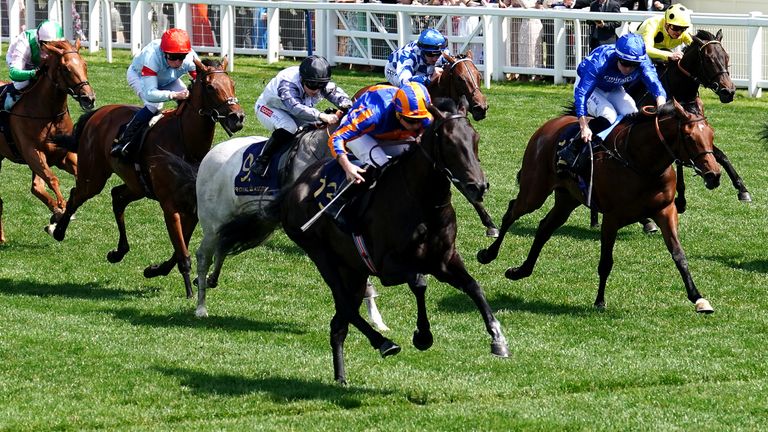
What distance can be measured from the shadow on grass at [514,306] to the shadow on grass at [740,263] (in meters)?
2.12

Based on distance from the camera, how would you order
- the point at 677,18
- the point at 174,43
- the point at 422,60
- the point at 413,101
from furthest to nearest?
the point at 677,18, the point at 422,60, the point at 174,43, the point at 413,101

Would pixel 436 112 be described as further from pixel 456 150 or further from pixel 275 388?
pixel 275 388

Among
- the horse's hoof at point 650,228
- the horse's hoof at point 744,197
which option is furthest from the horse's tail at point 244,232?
the horse's hoof at point 744,197

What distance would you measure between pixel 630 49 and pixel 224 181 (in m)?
3.40

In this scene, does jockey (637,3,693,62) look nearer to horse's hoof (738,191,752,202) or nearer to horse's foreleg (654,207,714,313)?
horse's hoof (738,191,752,202)

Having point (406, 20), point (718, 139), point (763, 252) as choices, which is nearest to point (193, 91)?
point (763, 252)

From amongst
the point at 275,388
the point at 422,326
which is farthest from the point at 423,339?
the point at 275,388

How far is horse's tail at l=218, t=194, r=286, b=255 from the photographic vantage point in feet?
32.7

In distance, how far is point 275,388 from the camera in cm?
847

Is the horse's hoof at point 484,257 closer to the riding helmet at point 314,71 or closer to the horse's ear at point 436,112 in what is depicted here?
the riding helmet at point 314,71

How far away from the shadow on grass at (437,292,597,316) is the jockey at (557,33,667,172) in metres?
1.16

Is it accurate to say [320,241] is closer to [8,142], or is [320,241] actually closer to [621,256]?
[621,256]

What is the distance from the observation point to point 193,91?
11.4 meters

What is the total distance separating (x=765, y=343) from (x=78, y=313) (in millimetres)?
5231
